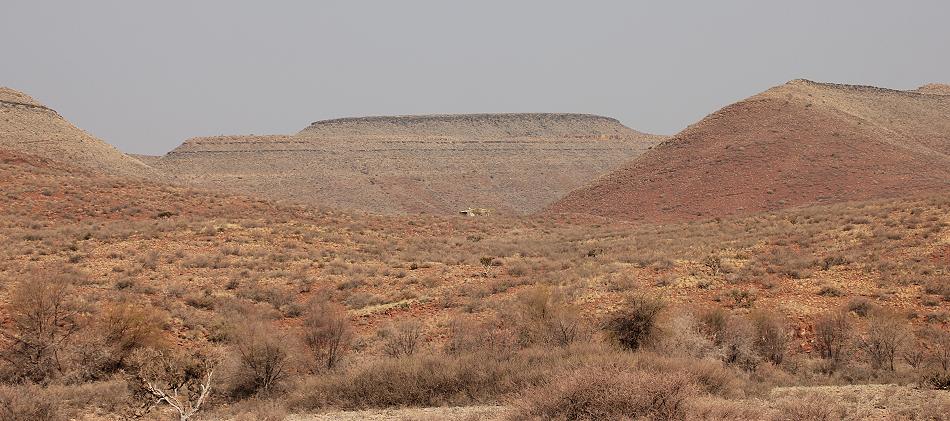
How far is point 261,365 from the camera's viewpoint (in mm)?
11969

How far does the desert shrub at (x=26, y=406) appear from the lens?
8.23m

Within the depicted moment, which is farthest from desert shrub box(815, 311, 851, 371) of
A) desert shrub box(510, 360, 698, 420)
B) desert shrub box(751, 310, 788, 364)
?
desert shrub box(510, 360, 698, 420)

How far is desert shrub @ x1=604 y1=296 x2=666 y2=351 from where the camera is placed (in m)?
13.7

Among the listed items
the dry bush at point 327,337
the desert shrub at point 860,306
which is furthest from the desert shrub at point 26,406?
the desert shrub at point 860,306

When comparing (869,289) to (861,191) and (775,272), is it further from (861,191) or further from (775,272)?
(861,191)

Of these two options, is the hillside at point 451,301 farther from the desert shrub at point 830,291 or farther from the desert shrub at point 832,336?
the desert shrub at point 832,336

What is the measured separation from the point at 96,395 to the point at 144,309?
13.0ft

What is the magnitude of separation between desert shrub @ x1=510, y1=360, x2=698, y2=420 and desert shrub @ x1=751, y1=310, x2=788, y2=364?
259 inches

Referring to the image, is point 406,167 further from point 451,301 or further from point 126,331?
point 126,331

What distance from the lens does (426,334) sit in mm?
16031

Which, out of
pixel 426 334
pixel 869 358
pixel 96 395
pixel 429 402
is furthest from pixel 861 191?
pixel 96 395

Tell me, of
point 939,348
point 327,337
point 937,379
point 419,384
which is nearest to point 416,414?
point 419,384

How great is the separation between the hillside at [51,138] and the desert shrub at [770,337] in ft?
170

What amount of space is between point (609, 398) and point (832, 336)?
9.03 meters
